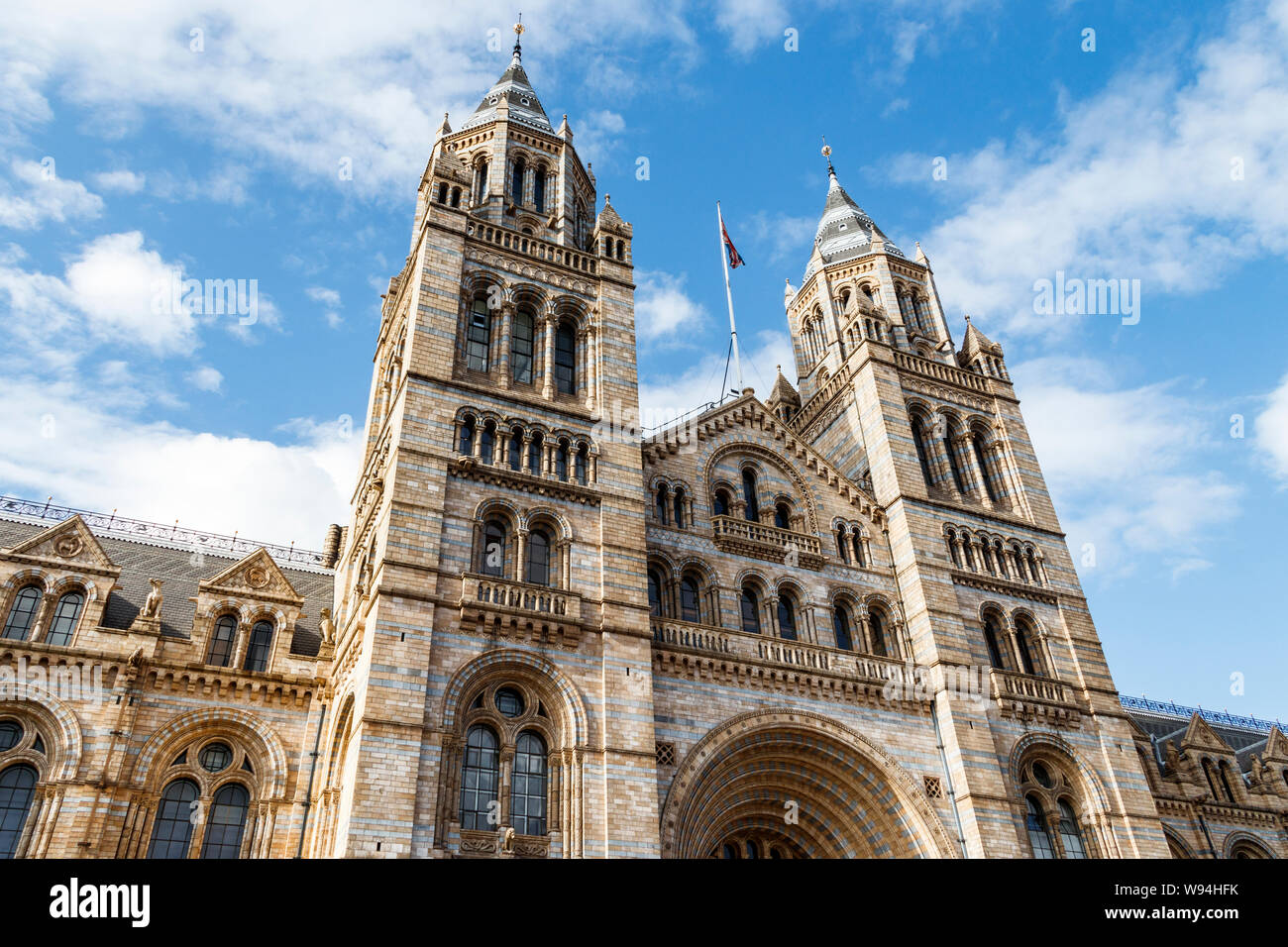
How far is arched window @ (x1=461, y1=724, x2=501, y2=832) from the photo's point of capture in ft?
68.0

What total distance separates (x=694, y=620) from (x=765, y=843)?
6.48 metres

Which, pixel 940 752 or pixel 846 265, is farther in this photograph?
pixel 846 265

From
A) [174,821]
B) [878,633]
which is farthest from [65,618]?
[878,633]

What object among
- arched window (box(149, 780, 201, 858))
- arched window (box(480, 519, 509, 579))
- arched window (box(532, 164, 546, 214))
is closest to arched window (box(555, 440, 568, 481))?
arched window (box(480, 519, 509, 579))

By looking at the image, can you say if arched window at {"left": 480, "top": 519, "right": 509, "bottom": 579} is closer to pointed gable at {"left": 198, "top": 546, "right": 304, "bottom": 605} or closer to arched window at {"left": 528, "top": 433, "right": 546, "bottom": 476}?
arched window at {"left": 528, "top": 433, "right": 546, "bottom": 476}

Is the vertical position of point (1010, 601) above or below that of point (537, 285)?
below

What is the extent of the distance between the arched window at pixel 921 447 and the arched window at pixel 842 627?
675 cm

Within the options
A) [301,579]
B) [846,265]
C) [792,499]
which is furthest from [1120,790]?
[301,579]

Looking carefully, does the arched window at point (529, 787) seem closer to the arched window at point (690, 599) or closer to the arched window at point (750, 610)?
the arched window at point (690, 599)

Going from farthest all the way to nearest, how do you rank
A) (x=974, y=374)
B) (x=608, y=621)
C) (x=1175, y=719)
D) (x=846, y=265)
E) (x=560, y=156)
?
(x=1175, y=719)
(x=846, y=265)
(x=974, y=374)
(x=560, y=156)
(x=608, y=621)

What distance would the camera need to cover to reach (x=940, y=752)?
26.6 metres

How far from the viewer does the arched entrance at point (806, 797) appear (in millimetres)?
24766

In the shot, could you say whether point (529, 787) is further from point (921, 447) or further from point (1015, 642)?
point (921, 447)
